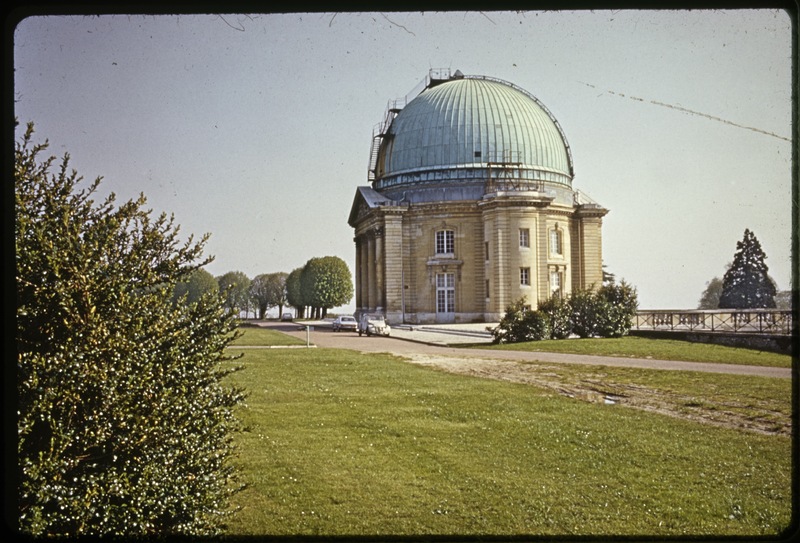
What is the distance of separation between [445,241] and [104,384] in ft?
125

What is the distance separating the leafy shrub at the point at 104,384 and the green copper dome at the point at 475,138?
3707cm

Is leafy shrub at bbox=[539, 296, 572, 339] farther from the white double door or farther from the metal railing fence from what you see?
the white double door

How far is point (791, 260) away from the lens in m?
6.82

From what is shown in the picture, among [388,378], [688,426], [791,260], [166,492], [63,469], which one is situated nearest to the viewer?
[63,469]

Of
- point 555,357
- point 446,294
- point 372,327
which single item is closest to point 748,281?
point 555,357

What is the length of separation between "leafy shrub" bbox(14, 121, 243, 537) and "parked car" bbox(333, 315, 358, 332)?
24.8m

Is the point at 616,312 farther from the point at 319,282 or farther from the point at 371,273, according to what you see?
the point at 371,273

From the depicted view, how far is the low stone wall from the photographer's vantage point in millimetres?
9305

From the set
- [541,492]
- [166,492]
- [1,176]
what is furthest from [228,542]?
[1,176]

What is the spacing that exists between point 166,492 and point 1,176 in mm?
3149

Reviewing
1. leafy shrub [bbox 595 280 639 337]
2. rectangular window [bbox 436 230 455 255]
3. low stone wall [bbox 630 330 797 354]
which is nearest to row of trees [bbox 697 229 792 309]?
low stone wall [bbox 630 330 797 354]

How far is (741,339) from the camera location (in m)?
13.2

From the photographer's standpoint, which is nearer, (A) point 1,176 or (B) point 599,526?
(A) point 1,176

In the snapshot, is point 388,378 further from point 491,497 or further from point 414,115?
point 414,115
